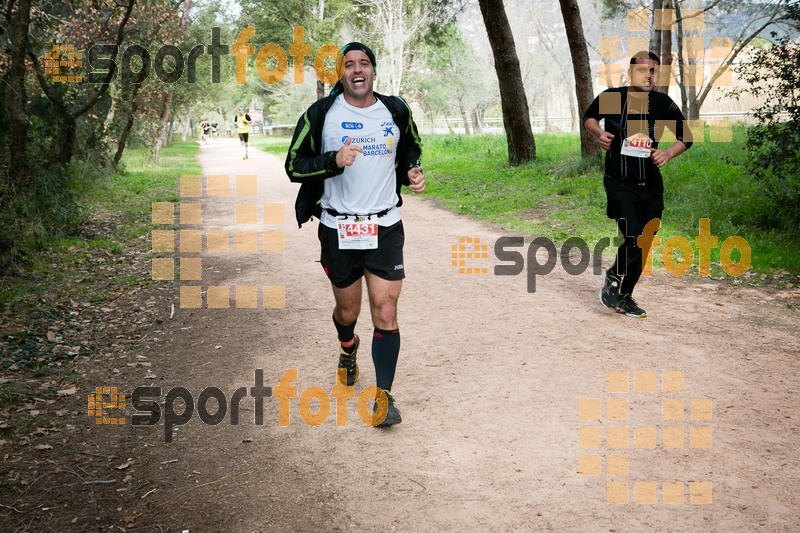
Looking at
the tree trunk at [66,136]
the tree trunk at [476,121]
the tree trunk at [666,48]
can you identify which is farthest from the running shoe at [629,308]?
the tree trunk at [476,121]

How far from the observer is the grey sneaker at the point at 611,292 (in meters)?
7.21

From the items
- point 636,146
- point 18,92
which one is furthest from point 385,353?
point 18,92

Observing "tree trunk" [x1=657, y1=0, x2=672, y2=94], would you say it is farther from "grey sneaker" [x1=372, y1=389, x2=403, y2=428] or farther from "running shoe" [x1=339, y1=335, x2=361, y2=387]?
"grey sneaker" [x1=372, y1=389, x2=403, y2=428]

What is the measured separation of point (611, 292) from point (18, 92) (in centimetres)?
838

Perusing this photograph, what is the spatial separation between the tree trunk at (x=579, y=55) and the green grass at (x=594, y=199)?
598 millimetres

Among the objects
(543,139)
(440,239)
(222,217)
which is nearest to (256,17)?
(543,139)

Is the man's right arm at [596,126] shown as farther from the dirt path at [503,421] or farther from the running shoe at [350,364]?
the running shoe at [350,364]

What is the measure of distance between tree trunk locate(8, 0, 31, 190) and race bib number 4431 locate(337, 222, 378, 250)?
7434 millimetres

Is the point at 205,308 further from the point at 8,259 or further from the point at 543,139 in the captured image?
the point at 543,139

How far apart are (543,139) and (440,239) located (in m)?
18.5

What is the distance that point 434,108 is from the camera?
59.2 metres

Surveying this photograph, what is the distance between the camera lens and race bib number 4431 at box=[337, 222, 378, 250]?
4.70 metres

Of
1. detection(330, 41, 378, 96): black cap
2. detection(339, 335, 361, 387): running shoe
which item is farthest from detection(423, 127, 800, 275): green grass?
detection(330, 41, 378, 96): black cap

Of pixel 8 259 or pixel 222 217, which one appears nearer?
pixel 8 259
